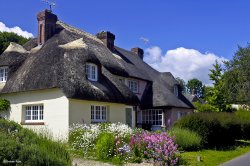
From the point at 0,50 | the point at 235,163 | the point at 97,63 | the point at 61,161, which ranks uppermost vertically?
the point at 0,50

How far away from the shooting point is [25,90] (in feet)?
71.4

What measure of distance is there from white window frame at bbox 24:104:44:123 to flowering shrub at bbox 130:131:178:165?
909 cm

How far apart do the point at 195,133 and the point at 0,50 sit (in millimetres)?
25789

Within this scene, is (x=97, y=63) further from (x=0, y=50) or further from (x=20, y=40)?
(x=20, y=40)

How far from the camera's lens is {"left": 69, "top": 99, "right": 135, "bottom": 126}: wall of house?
67.8 feet

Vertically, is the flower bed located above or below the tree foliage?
below

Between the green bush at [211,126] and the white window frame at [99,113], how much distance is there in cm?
544

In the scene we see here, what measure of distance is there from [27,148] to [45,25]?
19.9m

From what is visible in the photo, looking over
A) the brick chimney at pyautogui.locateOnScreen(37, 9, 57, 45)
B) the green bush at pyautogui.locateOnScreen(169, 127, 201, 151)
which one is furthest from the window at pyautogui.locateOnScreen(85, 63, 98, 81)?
the green bush at pyautogui.locateOnScreen(169, 127, 201, 151)

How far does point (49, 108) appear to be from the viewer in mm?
21234

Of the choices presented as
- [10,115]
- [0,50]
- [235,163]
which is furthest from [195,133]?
[0,50]

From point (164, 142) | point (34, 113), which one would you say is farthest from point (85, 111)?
point (164, 142)

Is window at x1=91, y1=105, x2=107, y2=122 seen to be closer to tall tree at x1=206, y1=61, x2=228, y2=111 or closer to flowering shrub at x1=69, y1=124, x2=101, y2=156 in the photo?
flowering shrub at x1=69, y1=124, x2=101, y2=156

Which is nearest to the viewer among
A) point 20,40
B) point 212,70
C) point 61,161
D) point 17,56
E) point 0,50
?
point 61,161
